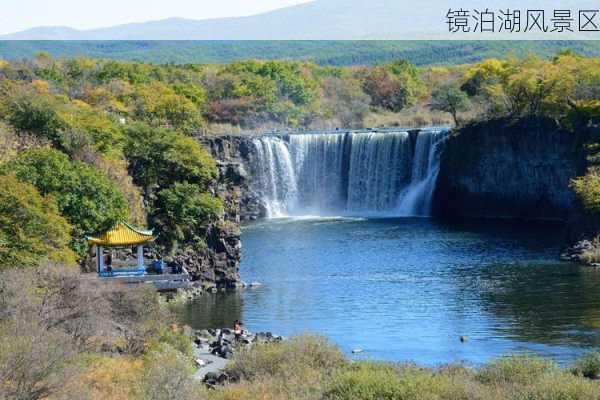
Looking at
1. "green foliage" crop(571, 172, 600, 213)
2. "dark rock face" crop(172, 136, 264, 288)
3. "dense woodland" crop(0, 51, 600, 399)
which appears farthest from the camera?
"green foliage" crop(571, 172, 600, 213)

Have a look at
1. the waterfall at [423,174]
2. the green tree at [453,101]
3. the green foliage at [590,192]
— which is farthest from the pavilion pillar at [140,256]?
the green tree at [453,101]

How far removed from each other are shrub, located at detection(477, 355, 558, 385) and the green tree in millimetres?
68546

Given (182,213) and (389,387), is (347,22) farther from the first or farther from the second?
(389,387)

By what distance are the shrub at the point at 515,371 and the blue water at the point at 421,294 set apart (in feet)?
21.6

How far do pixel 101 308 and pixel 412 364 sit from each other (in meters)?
12.3

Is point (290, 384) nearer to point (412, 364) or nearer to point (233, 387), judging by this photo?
point (233, 387)

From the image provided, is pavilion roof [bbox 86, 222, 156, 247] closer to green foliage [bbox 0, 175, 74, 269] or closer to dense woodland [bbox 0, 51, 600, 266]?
dense woodland [bbox 0, 51, 600, 266]

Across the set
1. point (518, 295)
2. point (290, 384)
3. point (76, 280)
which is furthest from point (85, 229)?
point (290, 384)

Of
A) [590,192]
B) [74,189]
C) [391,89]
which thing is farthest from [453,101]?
[74,189]

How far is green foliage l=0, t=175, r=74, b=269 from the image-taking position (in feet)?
186

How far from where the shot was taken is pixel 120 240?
6438 cm

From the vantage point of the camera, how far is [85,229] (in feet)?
212

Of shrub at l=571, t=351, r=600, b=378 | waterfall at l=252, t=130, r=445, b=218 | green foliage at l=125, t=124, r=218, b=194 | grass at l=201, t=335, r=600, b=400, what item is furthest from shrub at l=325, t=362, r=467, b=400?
waterfall at l=252, t=130, r=445, b=218

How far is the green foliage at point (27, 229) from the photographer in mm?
56781
